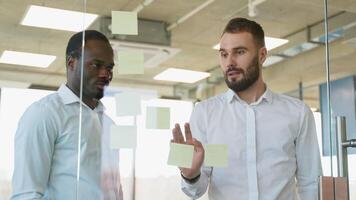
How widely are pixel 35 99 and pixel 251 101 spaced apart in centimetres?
74

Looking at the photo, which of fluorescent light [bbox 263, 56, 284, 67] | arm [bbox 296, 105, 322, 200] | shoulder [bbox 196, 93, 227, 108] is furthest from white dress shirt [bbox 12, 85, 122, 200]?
fluorescent light [bbox 263, 56, 284, 67]

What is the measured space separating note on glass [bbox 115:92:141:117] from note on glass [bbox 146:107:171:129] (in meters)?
0.04

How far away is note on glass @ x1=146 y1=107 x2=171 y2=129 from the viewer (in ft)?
5.50

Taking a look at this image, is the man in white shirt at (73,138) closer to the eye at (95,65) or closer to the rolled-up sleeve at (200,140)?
the eye at (95,65)

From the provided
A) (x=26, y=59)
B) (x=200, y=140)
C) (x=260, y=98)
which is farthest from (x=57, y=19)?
(x=260, y=98)

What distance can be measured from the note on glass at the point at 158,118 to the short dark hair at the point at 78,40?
0.29 metres

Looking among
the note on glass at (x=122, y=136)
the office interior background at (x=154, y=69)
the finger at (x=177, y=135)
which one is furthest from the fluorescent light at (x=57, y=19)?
the finger at (x=177, y=135)

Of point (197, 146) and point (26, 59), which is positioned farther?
point (26, 59)

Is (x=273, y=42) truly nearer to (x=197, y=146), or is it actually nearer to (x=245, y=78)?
(x=245, y=78)

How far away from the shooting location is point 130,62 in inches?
64.7

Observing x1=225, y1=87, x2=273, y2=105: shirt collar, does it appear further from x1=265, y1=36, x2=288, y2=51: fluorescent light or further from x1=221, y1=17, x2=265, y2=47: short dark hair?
x1=265, y1=36, x2=288, y2=51: fluorescent light

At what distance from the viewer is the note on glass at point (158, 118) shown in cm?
168

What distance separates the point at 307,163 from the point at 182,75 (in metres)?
0.66

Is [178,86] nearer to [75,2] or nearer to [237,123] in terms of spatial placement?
[237,123]
